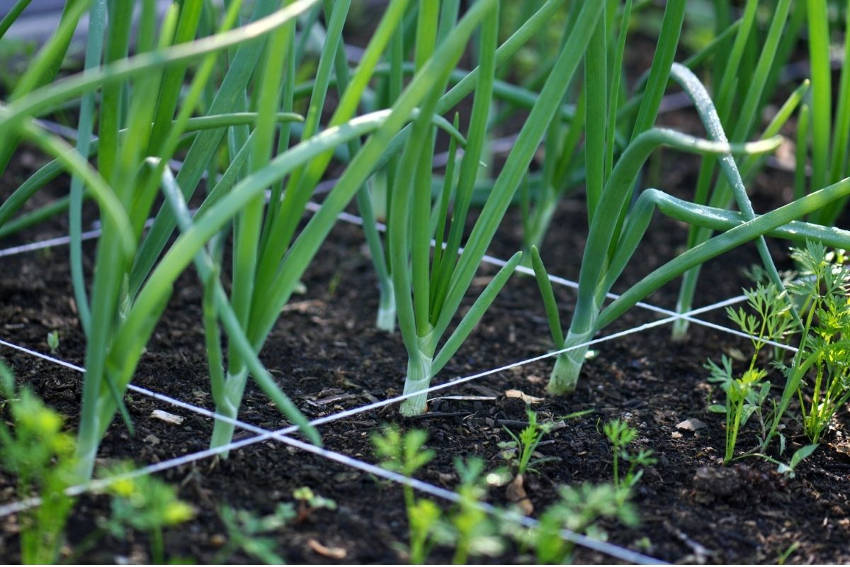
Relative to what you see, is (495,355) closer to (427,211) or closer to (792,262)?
(427,211)

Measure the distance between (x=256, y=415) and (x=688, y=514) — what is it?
57 centimetres

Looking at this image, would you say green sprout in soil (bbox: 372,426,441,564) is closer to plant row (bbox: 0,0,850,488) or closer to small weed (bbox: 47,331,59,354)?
plant row (bbox: 0,0,850,488)

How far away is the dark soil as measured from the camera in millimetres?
1148

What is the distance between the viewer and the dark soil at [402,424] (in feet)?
3.77

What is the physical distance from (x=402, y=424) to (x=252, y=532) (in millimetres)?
367

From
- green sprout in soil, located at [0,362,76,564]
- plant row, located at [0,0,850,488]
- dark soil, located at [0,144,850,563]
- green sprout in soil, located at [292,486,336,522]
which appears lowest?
dark soil, located at [0,144,850,563]

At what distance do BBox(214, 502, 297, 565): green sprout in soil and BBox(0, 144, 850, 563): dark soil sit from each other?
0.03 feet

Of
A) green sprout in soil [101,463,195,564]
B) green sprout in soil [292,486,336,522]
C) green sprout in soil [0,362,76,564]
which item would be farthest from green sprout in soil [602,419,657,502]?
green sprout in soil [0,362,76,564]

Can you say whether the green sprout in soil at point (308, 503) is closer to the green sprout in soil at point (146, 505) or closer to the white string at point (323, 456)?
the white string at point (323, 456)

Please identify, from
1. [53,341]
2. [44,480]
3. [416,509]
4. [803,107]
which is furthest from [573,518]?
[803,107]

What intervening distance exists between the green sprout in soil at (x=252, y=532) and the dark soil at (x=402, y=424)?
1cm

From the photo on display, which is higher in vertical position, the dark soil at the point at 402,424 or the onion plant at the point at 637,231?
the onion plant at the point at 637,231

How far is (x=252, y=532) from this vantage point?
1082mm

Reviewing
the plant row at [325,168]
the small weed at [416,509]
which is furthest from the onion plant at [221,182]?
the small weed at [416,509]
